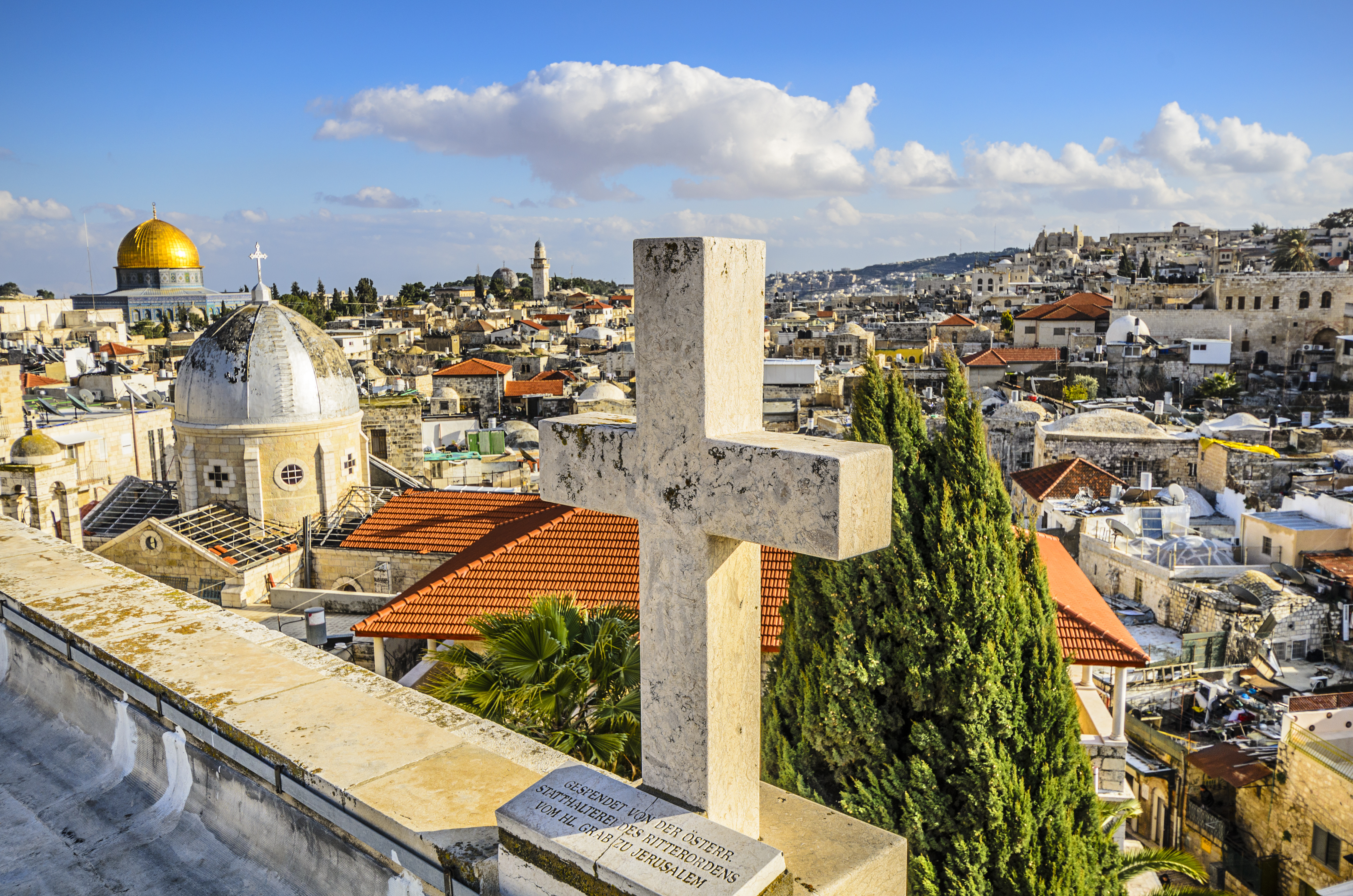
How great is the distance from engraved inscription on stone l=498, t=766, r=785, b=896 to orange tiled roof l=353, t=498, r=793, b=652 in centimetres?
709

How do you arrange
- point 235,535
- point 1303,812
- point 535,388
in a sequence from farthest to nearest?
1. point 535,388
2. point 235,535
3. point 1303,812

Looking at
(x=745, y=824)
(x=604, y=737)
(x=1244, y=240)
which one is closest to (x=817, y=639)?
(x=604, y=737)

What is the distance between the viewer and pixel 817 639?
802 centimetres

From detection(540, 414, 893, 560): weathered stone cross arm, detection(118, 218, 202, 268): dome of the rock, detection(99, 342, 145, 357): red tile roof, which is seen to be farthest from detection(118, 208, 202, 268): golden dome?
detection(540, 414, 893, 560): weathered stone cross arm

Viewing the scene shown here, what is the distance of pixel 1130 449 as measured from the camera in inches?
1336

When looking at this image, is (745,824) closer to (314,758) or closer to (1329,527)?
(314,758)

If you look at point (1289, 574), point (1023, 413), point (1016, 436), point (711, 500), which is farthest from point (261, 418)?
point (1023, 413)

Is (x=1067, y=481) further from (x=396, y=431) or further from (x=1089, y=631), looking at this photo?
(x=1089, y=631)

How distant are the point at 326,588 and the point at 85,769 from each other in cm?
1549

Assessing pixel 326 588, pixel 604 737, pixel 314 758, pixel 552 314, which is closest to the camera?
pixel 314 758

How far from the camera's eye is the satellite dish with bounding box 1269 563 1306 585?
20.1m

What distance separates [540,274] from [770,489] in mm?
123484

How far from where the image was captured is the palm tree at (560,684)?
5.91 metres

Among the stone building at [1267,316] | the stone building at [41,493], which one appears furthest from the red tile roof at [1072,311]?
the stone building at [41,493]
